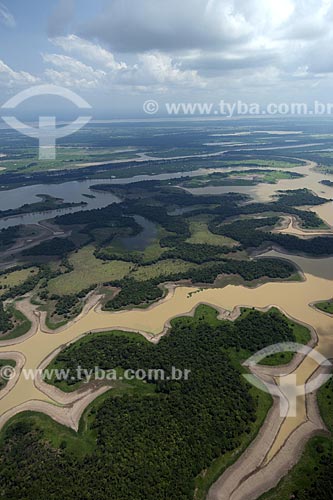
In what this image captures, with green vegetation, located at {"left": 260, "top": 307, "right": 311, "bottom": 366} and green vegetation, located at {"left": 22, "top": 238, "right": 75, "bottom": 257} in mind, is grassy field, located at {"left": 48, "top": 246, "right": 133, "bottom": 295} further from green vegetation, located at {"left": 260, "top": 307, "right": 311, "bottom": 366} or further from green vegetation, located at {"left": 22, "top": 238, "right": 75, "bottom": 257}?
green vegetation, located at {"left": 260, "top": 307, "right": 311, "bottom": 366}

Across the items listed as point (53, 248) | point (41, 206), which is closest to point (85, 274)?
point (53, 248)

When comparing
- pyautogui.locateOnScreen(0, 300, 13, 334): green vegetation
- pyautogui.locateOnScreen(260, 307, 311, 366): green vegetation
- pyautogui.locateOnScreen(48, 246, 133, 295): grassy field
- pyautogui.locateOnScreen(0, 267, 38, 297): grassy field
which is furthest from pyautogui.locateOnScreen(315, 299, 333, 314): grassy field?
pyautogui.locateOnScreen(0, 267, 38, 297): grassy field

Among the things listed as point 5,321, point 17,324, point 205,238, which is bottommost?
point 17,324

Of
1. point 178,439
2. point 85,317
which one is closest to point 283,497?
point 178,439

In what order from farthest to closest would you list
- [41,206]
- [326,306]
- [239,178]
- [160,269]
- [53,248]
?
[239,178] < [41,206] < [53,248] < [160,269] < [326,306]

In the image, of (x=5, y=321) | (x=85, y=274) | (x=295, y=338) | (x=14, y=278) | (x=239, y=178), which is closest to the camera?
(x=295, y=338)

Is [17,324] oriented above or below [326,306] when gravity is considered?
below

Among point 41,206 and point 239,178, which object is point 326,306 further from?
point 239,178
